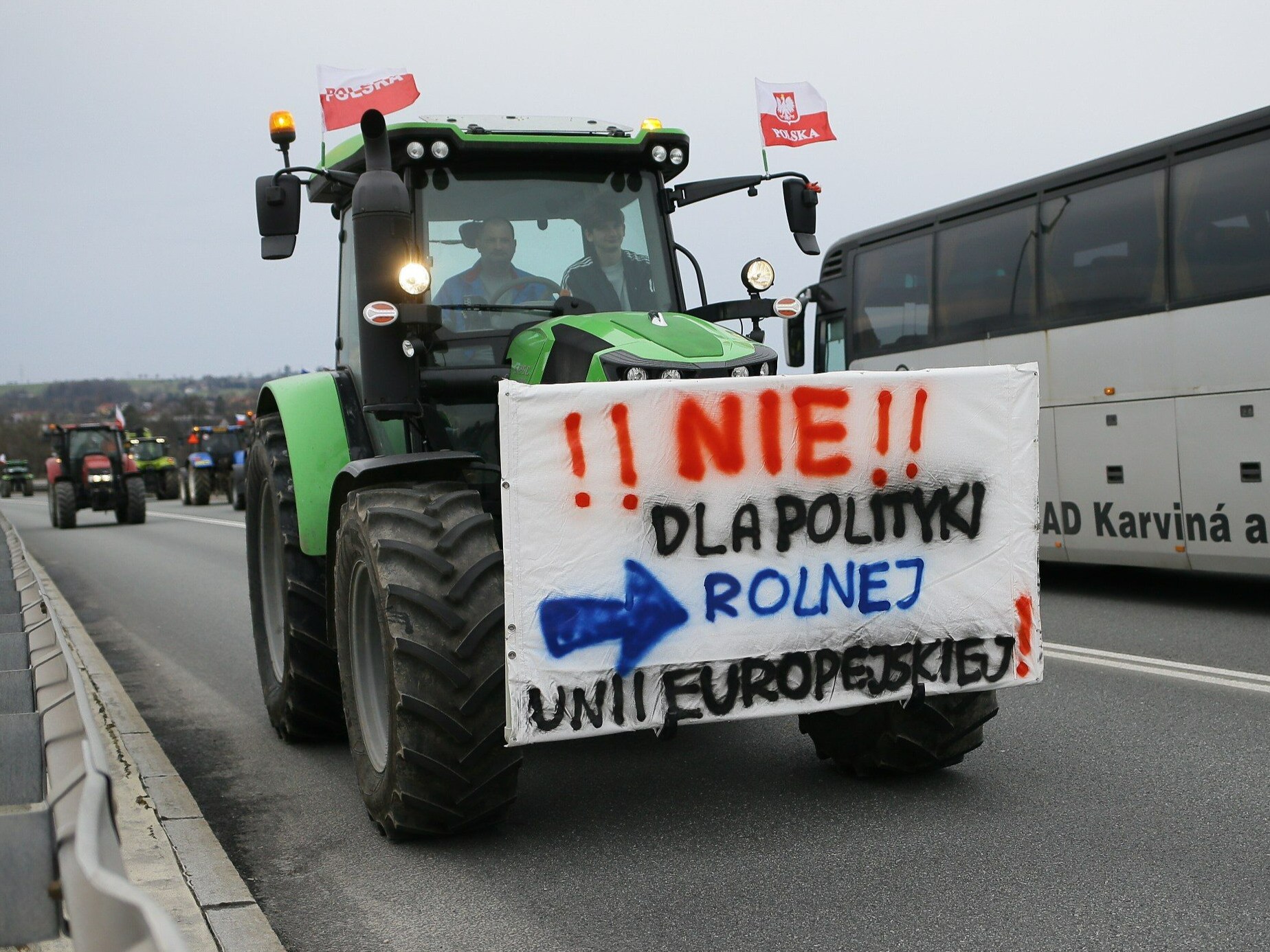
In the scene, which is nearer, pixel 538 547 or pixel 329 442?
pixel 538 547

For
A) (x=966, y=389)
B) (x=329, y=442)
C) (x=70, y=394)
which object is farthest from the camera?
(x=70, y=394)

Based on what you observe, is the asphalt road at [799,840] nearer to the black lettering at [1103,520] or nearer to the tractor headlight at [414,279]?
the tractor headlight at [414,279]

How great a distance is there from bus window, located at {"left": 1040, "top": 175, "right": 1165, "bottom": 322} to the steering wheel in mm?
7316

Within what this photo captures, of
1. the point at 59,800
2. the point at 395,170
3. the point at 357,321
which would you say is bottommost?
the point at 59,800

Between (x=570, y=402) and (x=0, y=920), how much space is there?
2210 mm

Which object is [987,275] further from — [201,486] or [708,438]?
[201,486]

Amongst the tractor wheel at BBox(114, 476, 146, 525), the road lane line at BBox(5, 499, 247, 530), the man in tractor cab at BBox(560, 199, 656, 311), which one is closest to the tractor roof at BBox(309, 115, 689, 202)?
the man in tractor cab at BBox(560, 199, 656, 311)

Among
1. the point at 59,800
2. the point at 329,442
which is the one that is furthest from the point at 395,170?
the point at 59,800

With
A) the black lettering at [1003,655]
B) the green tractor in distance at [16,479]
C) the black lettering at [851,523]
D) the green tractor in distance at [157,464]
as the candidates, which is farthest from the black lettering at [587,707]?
the green tractor in distance at [16,479]

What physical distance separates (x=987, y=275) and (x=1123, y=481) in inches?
100

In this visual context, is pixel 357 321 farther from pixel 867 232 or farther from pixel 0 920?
pixel 867 232

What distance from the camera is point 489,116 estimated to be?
621 centimetres

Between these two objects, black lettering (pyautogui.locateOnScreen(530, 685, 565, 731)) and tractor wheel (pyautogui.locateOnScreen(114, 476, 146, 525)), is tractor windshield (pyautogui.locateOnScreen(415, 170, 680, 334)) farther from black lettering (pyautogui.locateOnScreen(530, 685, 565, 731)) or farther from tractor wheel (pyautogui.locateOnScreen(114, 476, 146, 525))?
tractor wheel (pyautogui.locateOnScreen(114, 476, 146, 525))

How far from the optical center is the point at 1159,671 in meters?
8.26
